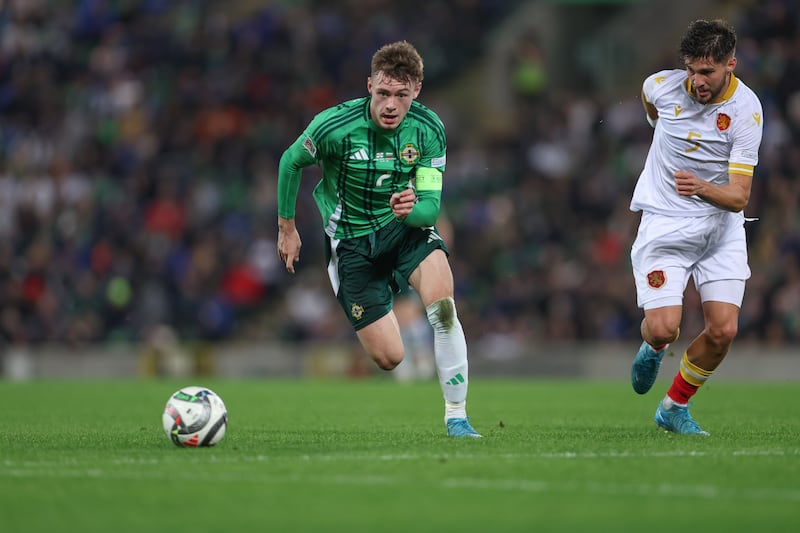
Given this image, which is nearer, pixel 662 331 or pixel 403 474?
pixel 403 474

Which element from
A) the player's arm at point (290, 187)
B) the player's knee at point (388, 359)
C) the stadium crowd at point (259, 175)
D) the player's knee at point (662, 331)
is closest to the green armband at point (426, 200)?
the player's arm at point (290, 187)

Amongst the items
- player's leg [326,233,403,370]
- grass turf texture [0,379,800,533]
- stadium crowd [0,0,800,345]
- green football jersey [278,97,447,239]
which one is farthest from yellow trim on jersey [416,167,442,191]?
stadium crowd [0,0,800,345]

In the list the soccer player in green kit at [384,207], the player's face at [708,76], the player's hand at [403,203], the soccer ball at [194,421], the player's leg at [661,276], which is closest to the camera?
the soccer ball at [194,421]

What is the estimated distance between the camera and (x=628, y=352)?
63.0ft

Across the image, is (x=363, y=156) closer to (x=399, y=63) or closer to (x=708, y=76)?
(x=399, y=63)

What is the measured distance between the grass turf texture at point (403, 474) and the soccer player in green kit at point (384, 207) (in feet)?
2.00

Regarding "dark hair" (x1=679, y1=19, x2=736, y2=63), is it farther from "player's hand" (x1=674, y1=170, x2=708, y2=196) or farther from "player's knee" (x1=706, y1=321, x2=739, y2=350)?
"player's knee" (x1=706, y1=321, x2=739, y2=350)

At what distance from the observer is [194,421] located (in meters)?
7.69

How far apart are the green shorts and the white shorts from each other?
4.57ft

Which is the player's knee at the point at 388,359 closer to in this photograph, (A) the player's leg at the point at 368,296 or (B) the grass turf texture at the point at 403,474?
(A) the player's leg at the point at 368,296

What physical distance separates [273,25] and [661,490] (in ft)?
71.3

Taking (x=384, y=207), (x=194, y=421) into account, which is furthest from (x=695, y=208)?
(x=194, y=421)

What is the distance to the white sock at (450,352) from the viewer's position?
8312 millimetres

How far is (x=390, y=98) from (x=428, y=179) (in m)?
0.56
